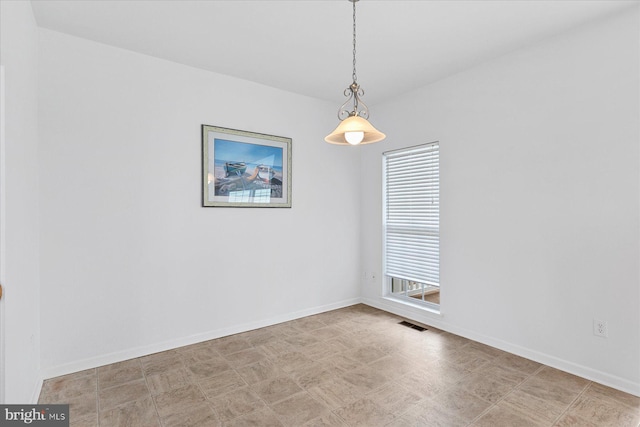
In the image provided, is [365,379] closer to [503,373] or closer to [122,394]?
[503,373]

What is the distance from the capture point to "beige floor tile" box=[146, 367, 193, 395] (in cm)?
239

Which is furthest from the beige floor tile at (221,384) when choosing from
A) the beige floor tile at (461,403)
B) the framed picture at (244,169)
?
the framed picture at (244,169)

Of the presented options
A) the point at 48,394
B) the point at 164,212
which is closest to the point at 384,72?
the point at 164,212

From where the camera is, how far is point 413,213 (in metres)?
3.92

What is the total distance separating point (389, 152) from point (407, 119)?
1.51ft

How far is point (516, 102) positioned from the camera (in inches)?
115

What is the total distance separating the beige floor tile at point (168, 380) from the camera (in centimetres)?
239

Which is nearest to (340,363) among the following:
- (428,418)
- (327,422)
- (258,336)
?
(327,422)

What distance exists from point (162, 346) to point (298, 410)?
1596mm

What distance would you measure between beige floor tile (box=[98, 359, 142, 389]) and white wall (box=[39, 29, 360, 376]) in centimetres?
10

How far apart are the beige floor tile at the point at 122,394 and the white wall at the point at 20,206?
1.38ft

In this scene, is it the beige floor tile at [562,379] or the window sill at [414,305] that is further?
the window sill at [414,305]

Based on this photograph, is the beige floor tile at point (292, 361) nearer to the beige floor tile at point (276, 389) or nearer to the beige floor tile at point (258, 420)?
the beige floor tile at point (276, 389)

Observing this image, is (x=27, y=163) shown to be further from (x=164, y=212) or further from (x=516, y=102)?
(x=516, y=102)
